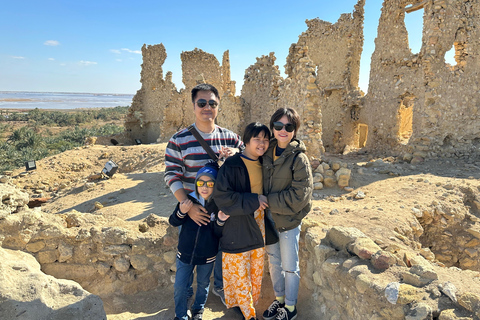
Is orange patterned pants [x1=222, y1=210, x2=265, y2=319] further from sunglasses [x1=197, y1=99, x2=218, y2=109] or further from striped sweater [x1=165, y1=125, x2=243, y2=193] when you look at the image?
sunglasses [x1=197, y1=99, x2=218, y2=109]

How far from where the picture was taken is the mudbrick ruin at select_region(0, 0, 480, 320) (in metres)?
2.50

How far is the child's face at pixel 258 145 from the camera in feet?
8.44

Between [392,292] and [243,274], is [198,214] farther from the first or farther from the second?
[392,292]

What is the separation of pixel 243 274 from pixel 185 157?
1.25 metres

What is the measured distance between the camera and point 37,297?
234 centimetres

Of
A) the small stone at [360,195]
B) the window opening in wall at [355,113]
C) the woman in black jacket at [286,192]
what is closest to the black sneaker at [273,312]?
the woman in black jacket at [286,192]

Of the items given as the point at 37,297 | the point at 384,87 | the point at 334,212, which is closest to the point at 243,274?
the point at 37,297

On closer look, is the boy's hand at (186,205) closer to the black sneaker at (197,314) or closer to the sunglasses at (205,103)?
the sunglasses at (205,103)

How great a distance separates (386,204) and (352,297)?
393 centimetres

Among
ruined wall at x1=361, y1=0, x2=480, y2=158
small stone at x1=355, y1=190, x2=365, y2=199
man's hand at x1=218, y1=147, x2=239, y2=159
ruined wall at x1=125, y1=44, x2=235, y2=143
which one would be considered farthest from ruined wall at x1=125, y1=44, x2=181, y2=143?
man's hand at x1=218, y1=147, x2=239, y2=159

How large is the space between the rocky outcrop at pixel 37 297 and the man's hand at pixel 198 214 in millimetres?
1171

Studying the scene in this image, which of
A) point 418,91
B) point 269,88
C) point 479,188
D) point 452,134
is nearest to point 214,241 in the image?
point 479,188

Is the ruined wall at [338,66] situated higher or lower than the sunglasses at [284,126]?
higher

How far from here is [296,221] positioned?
2.67 meters
